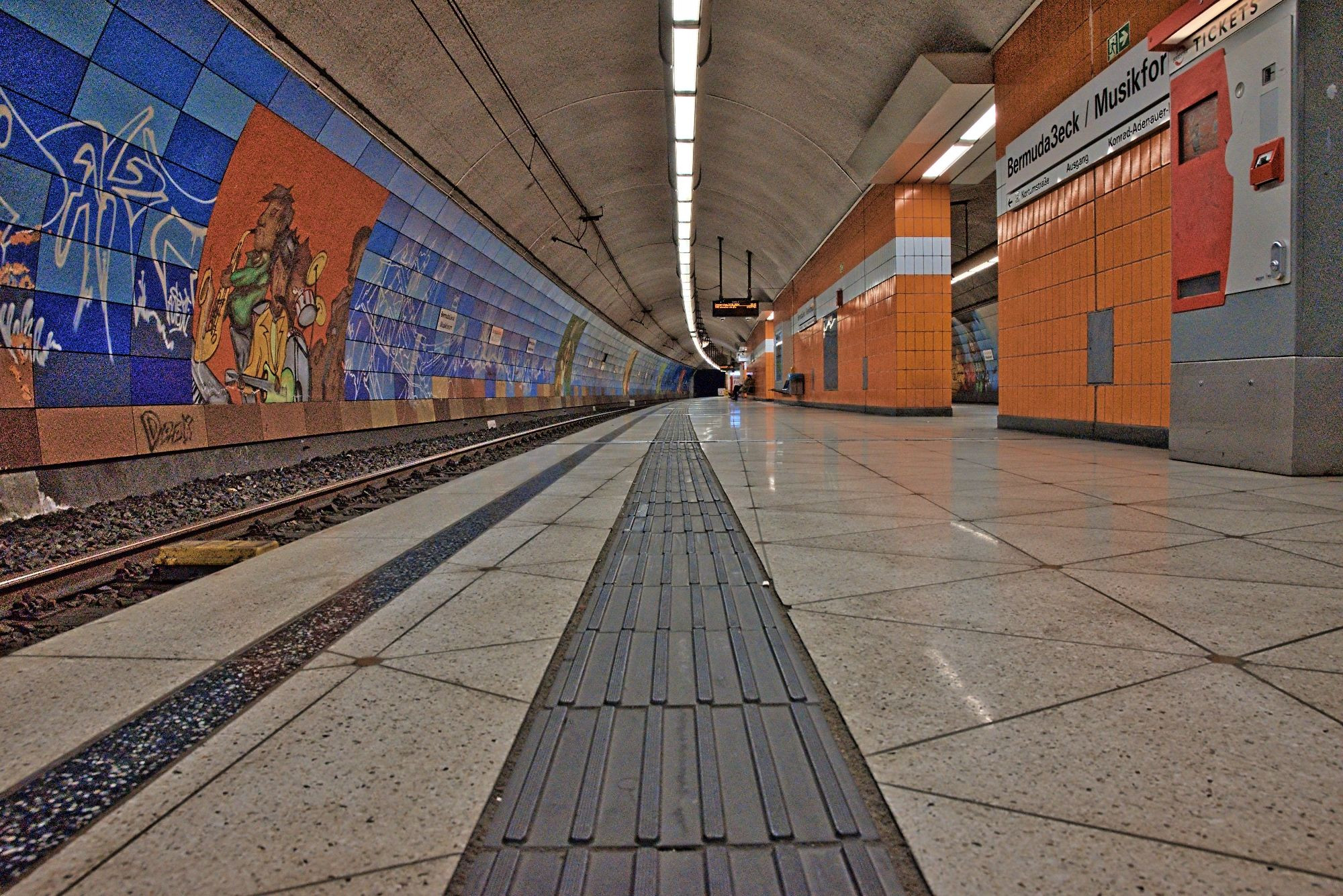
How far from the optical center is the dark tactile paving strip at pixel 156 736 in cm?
129

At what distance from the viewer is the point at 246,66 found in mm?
6957

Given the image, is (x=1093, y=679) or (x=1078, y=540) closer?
(x=1093, y=679)

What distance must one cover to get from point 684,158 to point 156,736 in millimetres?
14300

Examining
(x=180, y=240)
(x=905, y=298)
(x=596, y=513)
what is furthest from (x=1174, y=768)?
(x=905, y=298)

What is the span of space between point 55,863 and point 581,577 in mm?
1939

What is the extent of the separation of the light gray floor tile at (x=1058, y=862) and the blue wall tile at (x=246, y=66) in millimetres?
8987

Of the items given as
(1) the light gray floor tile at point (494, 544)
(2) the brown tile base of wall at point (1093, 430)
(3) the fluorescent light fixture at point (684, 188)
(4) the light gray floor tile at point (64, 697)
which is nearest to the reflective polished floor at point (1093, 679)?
(1) the light gray floor tile at point (494, 544)

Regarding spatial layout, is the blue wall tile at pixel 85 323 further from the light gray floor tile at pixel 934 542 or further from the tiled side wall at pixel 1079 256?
the tiled side wall at pixel 1079 256

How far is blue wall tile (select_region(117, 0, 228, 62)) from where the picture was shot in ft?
18.8

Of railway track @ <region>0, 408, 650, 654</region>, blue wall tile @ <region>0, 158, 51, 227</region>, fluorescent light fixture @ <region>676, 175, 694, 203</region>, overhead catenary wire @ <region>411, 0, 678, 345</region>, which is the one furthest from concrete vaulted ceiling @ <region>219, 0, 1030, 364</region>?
railway track @ <region>0, 408, 650, 654</region>

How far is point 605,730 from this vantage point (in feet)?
5.30

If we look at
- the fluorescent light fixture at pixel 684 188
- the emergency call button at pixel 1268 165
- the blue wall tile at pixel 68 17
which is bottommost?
the emergency call button at pixel 1268 165

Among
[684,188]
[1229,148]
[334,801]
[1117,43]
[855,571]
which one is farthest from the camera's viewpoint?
[684,188]

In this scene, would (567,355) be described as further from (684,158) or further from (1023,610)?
(1023,610)
